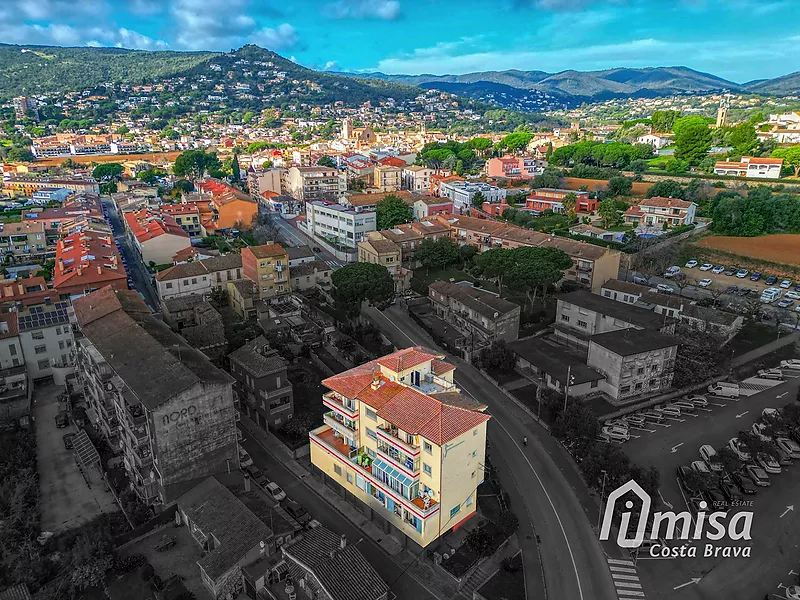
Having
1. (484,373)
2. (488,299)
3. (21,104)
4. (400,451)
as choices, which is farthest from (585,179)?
(21,104)

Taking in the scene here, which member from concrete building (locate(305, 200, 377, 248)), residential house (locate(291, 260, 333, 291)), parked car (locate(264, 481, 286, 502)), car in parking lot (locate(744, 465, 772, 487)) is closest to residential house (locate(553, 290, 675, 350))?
car in parking lot (locate(744, 465, 772, 487))

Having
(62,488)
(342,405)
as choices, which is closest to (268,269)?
(62,488)

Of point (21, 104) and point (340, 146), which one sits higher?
point (21, 104)

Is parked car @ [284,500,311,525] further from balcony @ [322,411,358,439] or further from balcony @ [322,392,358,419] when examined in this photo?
balcony @ [322,392,358,419]

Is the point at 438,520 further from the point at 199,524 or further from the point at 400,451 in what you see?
the point at 199,524

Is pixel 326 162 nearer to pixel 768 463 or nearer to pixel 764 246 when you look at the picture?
pixel 764 246
